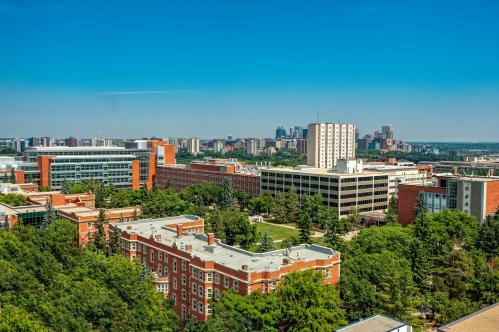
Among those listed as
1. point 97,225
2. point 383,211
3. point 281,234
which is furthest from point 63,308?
point 383,211

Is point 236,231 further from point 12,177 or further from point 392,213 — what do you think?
point 12,177

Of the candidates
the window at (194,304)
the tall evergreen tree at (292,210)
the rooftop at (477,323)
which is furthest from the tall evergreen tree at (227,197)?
the rooftop at (477,323)

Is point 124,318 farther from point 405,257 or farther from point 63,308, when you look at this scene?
point 405,257

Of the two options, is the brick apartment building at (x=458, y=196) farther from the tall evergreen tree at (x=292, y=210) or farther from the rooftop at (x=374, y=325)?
the rooftop at (x=374, y=325)

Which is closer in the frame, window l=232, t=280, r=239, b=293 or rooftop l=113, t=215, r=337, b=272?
window l=232, t=280, r=239, b=293

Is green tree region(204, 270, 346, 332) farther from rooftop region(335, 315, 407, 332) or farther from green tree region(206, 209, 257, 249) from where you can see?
green tree region(206, 209, 257, 249)

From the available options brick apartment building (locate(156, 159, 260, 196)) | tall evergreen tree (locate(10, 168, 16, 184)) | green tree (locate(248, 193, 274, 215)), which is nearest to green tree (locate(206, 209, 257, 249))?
green tree (locate(248, 193, 274, 215))
